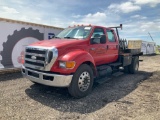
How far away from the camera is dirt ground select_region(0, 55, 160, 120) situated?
405 centimetres

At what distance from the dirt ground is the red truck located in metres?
0.54

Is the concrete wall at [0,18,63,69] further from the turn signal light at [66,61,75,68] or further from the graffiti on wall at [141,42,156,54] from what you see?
the graffiti on wall at [141,42,156,54]

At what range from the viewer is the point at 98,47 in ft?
20.4

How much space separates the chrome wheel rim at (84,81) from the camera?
5148mm

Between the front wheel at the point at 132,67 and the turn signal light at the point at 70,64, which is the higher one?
the turn signal light at the point at 70,64

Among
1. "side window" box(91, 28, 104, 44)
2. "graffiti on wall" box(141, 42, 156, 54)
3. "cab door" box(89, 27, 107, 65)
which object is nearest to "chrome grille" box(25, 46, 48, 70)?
"cab door" box(89, 27, 107, 65)

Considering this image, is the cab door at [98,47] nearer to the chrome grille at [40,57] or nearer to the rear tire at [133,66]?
the chrome grille at [40,57]

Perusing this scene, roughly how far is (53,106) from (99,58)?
2731 millimetres

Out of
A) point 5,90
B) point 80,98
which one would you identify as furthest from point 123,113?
point 5,90

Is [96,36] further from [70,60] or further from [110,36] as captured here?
[70,60]

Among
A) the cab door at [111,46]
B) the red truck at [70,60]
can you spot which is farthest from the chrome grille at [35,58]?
the cab door at [111,46]

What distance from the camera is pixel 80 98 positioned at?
17.0ft

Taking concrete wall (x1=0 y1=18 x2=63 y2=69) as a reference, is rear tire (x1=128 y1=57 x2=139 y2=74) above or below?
below

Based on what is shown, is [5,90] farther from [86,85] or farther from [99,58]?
[99,58]
